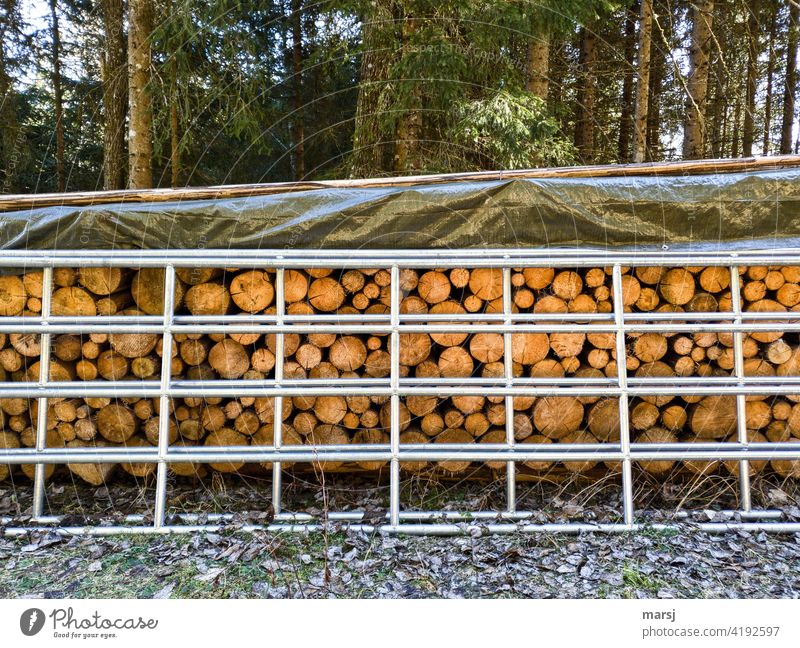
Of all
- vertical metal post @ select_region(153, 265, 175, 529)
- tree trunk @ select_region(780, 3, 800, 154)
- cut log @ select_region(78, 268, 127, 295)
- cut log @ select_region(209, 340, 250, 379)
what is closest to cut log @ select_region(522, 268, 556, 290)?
cut log @ select_region(209, 340, 250, 379)

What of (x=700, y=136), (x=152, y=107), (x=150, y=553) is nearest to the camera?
(x=150, y=553)

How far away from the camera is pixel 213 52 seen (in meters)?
6.16

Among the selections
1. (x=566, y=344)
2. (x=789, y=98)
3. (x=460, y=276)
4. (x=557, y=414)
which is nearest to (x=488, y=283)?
(x=460, y=276)

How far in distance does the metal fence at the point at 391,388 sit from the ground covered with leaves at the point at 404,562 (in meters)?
0.09

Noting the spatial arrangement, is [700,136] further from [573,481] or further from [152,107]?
[152,107]

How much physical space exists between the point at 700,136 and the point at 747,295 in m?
5.28

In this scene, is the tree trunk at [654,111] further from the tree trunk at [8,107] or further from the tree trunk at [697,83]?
the tree trunk at [8,107]

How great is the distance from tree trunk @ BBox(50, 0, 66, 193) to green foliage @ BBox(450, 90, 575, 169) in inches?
294

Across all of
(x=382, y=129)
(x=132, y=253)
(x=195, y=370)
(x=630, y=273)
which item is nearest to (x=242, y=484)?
(x=195, y=370)

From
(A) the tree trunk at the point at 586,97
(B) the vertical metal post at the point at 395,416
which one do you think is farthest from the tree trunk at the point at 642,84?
(B) the vertical metal post at the point at 395,416

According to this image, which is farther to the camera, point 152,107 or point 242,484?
point 152,107

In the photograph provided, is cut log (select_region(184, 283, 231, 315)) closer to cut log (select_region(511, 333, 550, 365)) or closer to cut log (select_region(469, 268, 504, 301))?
cut log (select_region(469, 268, 504, 301))

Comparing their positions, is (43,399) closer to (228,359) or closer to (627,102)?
(228,359)

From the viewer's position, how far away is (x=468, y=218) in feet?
10.7
